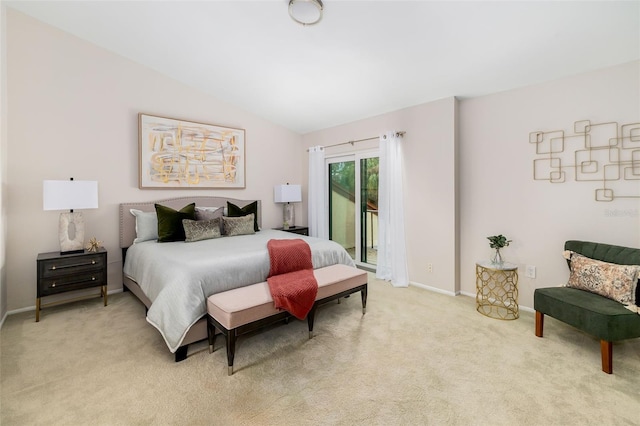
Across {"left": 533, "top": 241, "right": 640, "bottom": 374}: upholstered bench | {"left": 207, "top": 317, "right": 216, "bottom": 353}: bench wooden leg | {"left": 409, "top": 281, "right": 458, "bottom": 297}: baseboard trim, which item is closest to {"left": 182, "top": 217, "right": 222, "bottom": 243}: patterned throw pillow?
{"left": 207, "top": 317, "right": 216, "bottom": 353}: bench wooden leg

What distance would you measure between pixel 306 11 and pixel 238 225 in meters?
2.64

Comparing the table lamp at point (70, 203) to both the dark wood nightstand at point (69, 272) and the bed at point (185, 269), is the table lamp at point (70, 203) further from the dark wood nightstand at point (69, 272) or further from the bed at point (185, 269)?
the bed at point (185, 269)

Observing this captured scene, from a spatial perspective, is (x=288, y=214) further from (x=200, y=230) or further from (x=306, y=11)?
(x=306, y=11)

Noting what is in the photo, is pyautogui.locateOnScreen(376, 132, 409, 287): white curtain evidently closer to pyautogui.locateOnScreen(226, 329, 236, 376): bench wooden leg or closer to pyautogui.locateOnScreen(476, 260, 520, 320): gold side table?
pyautogui.locateOnScreen(476, 260, 520, 320): gold side table

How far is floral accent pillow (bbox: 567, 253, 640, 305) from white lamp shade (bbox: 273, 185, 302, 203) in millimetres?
3853

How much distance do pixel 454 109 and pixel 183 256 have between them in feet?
11.4

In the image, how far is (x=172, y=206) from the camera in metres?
4.22

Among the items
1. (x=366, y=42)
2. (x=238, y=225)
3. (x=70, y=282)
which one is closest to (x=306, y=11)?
(x=366, y=42)

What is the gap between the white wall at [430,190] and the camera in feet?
11.9

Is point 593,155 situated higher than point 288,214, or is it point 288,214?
point 593,155

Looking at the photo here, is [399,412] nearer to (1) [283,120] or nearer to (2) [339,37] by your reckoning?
(2) [339,37]

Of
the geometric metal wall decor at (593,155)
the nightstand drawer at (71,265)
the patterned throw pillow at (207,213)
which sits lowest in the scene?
the nightstand drawer at (71,265)

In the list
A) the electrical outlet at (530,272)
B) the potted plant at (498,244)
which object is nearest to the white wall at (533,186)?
the electrical outlet at (530,272)

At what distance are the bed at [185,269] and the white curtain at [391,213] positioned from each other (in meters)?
0.90
